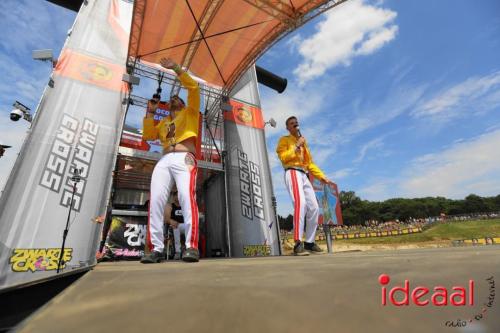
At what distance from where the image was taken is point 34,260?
3814mm

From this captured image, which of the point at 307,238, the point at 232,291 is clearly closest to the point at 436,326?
the point at 232,291

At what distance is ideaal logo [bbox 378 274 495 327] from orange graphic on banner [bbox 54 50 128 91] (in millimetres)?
6210

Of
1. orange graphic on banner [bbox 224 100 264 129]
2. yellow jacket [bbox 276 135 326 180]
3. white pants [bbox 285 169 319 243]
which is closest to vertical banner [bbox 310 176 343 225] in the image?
yellow jacket [bbox 276 135 326 180]

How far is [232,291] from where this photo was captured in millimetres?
666

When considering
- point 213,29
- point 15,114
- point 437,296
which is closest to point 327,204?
point 213,29

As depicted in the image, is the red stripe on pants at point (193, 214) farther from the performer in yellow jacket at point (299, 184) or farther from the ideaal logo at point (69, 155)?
the ideaal logo at point (69, 155)

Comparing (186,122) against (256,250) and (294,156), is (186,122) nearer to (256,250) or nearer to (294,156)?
(294,156)

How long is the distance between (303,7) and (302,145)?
311 cm

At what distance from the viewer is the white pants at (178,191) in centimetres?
237

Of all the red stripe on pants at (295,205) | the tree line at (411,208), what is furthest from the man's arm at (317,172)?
the tree line at (411,208)

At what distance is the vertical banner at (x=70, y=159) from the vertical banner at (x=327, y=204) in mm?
4293

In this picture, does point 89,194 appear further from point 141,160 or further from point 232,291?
point 232,291

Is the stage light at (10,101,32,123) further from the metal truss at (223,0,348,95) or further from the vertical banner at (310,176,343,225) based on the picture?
the vertical banner at (310,176,343,225)

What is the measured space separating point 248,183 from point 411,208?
211ft
